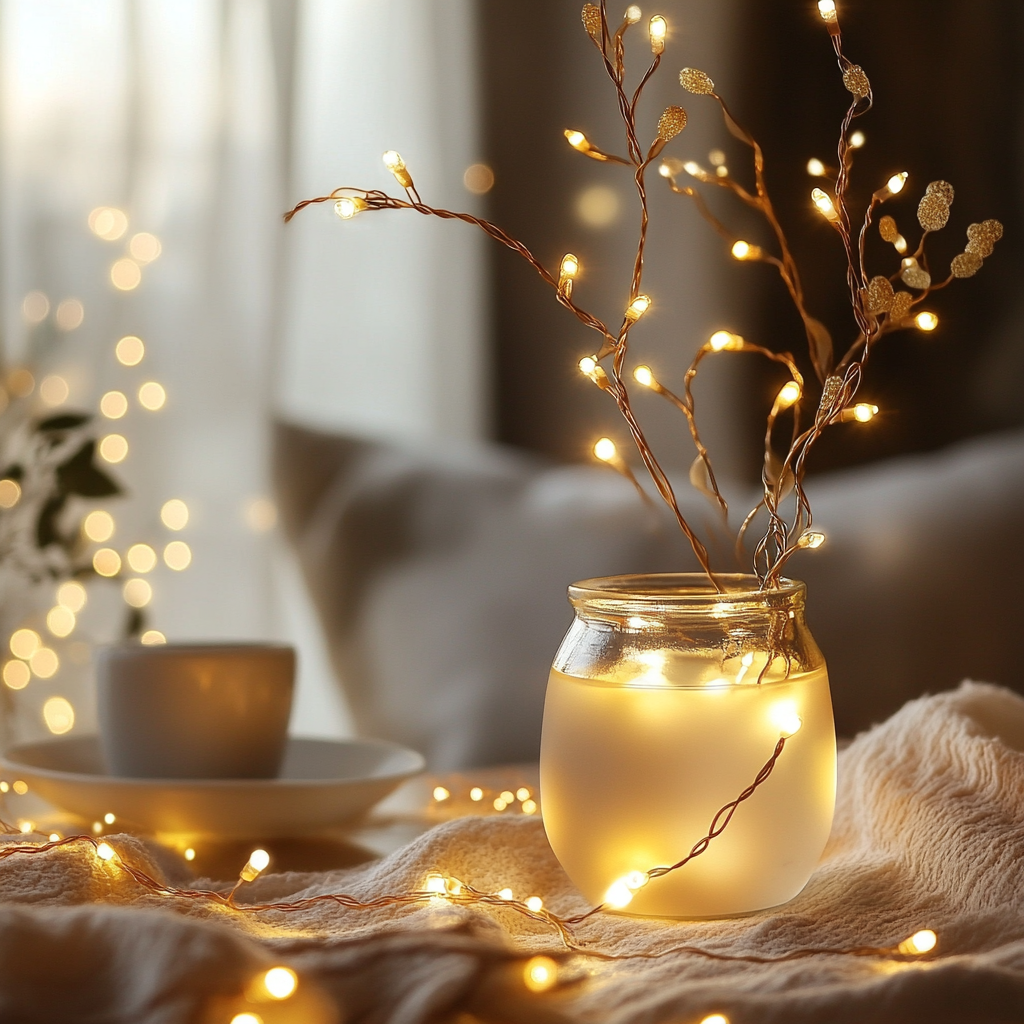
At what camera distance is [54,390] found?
1411mm

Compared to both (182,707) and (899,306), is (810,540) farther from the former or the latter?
(182,707)

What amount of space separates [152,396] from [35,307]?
16 cm

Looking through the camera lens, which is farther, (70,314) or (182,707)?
(70,314)

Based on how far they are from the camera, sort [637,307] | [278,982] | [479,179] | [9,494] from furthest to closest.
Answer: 1. [479,179]
2. [9,494]
3. [637,307]
4. [278,982]

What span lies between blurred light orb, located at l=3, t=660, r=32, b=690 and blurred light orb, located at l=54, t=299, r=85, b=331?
0.38m

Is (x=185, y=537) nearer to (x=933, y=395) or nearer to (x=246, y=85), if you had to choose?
(x=246, y=85)

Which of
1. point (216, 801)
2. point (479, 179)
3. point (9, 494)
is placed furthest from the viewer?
point (479, 179)

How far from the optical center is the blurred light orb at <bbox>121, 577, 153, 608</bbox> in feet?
4.73

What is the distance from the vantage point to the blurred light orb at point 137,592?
144 centimetres

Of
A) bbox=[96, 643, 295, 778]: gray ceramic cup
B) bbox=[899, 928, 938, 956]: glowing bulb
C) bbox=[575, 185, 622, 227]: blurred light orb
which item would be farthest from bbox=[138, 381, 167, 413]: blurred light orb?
bbox=[899, 928, 938, 956]: glowing bulb

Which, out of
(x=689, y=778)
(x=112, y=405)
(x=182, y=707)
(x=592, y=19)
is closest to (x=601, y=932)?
(x=689, y=778)

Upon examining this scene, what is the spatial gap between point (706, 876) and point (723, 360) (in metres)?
0.84

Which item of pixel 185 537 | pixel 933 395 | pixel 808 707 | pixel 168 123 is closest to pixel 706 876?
pixel 808 707

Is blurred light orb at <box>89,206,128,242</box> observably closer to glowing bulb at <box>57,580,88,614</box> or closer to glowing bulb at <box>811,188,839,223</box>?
glowing bulb at <box>57,580,88,614</box>
